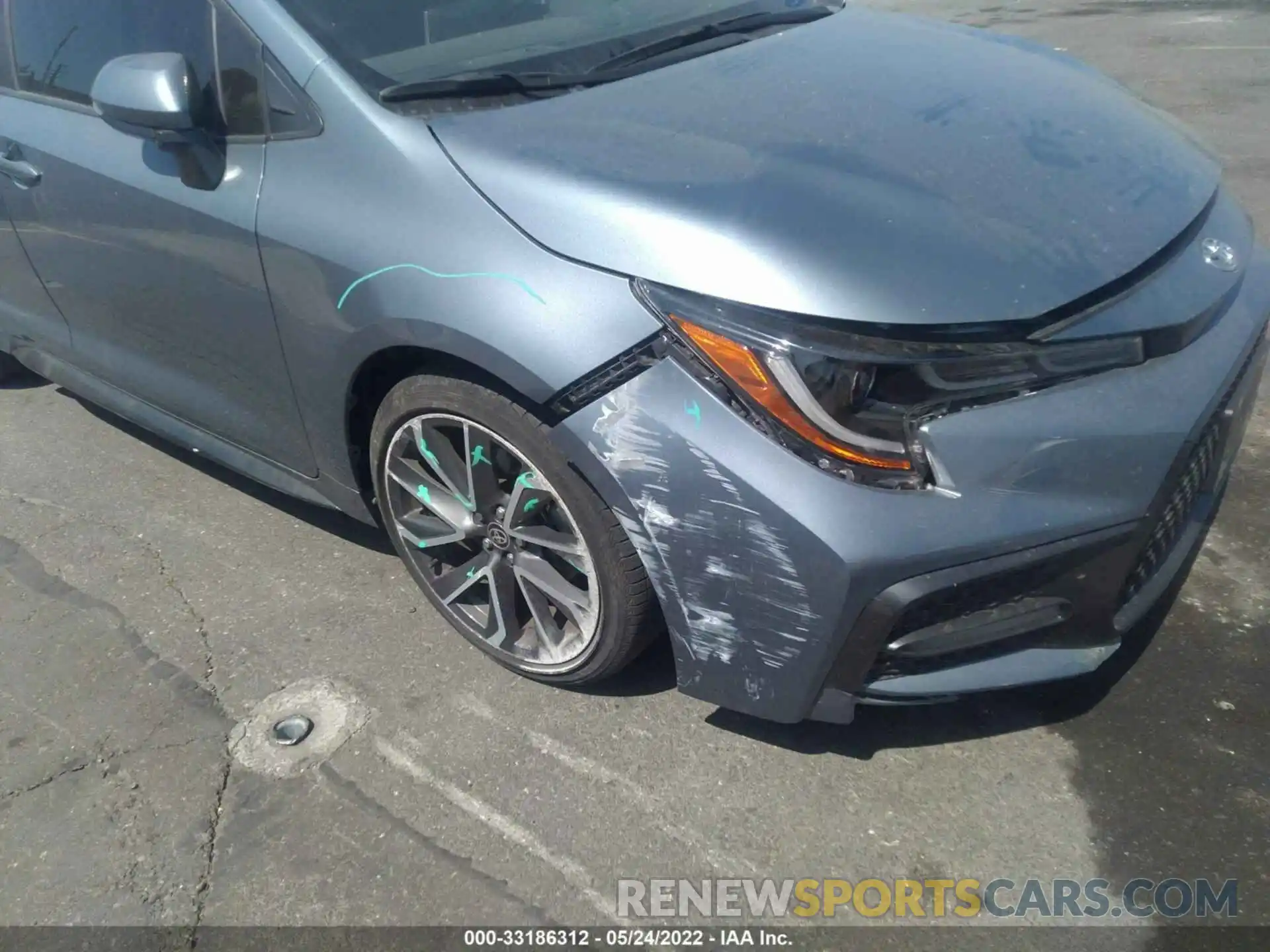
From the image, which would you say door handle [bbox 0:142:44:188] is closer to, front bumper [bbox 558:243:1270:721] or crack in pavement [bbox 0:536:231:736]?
crack in pavement [bbox 0:536:231:736]

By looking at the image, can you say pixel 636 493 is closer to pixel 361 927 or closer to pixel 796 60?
pixel 361 927

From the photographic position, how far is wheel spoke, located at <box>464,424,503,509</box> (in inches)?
89.4

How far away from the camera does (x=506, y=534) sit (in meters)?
2.38

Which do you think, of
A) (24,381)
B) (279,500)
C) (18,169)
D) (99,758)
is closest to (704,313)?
(99,758)

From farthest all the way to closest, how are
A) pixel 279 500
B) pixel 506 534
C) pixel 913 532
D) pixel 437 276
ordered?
pixel 279 500 < pixel 506 534 < pixel 437 276 < pixel 913 532

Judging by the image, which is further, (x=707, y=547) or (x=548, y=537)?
(x=548, y=537)

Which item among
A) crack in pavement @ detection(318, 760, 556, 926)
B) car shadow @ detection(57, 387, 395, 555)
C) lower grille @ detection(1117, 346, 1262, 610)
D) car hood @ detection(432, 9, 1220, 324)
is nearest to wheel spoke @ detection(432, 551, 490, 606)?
car shadow @ detection(57, 387, 395, 555)

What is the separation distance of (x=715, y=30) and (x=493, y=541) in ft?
4.95

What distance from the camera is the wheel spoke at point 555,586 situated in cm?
231

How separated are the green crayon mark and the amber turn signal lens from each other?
79 cm

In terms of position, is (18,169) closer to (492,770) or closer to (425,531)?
(425,531)

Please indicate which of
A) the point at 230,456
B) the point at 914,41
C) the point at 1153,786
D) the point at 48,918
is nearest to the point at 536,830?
the point at 48,918

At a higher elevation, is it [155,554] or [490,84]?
[490,84]

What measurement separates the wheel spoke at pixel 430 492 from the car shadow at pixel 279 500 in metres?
0.41
